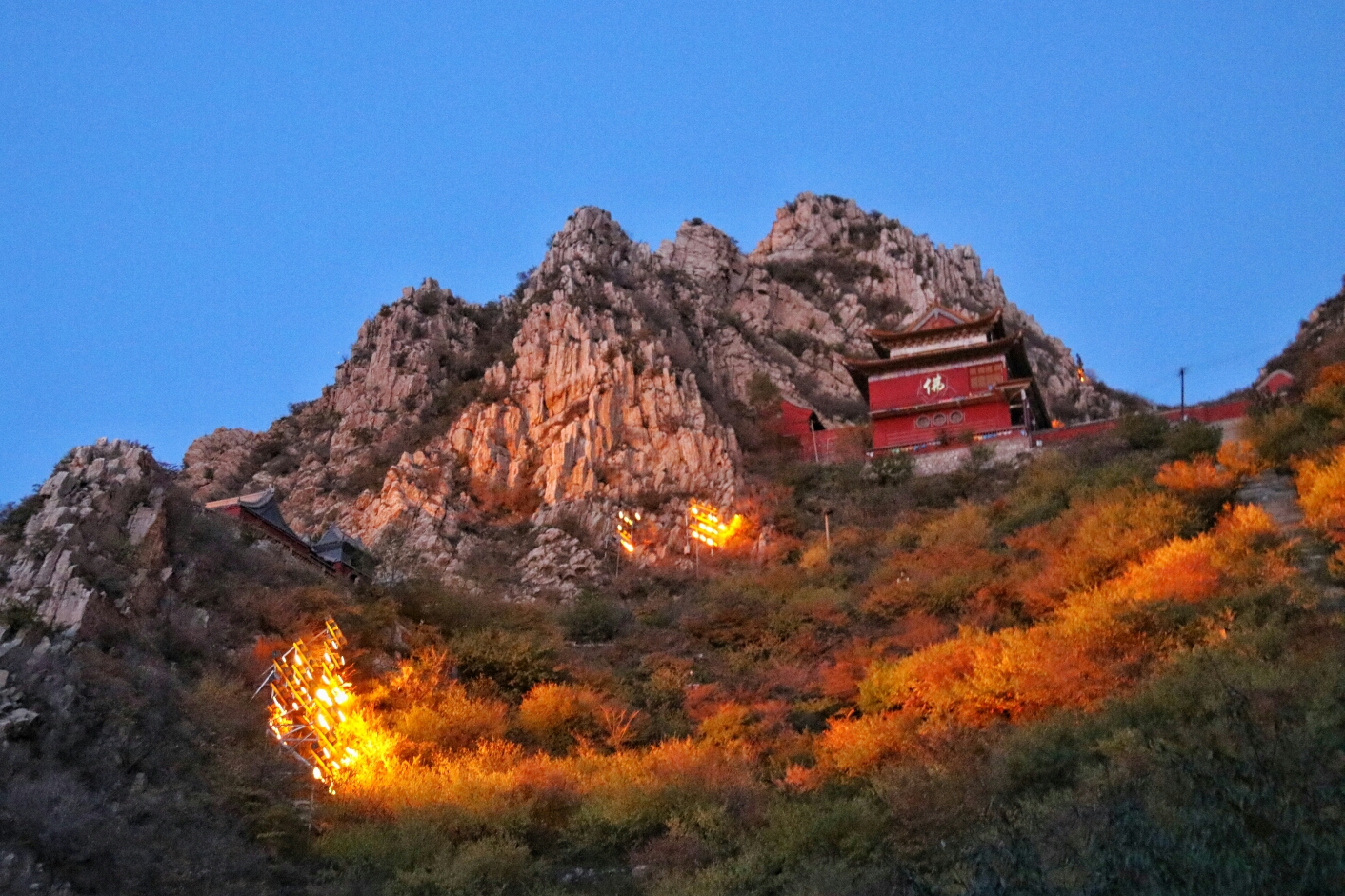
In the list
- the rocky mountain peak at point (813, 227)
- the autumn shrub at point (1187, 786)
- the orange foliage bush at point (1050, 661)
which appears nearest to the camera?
the autumn shrub at point (1187, 786)

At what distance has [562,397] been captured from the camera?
4669 cm

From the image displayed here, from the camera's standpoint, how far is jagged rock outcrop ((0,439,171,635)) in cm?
2050

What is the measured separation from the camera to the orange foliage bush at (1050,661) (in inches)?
→ 817

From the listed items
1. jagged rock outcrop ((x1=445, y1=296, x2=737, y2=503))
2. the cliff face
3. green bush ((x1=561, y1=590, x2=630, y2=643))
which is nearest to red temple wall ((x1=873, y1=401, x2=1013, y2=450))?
the cliff face

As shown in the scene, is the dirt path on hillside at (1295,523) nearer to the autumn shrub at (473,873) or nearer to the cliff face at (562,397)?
the autumn shrub at (473,873)

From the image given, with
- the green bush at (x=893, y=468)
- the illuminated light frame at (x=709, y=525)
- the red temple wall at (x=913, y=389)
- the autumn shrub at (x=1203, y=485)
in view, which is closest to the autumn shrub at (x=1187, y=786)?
the autumn shrub at (x=1203, y=485)

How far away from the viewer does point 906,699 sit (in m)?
22.7

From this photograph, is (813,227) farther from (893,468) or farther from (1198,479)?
(1198,479)

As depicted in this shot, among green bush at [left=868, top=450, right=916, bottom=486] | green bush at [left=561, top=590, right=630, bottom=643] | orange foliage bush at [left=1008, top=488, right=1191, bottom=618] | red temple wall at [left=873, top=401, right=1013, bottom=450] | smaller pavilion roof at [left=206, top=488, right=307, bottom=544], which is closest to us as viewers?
orange foliage bush at [left=1008, top=488, right=1191, bottom=618]

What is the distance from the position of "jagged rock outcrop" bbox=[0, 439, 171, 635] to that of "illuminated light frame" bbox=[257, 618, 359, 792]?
3189 mm

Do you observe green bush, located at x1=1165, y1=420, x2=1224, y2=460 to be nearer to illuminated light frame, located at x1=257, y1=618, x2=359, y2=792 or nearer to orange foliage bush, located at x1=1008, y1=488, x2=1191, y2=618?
orange foliage bush, located at x1=1008, y1=488, x2=1191, y2=618

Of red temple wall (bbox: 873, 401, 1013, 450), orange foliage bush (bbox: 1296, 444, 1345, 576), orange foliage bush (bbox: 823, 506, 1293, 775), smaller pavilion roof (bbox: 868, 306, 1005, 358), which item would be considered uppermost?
smaller pavilion roof (bbox: 868, 306, 1005, 358)

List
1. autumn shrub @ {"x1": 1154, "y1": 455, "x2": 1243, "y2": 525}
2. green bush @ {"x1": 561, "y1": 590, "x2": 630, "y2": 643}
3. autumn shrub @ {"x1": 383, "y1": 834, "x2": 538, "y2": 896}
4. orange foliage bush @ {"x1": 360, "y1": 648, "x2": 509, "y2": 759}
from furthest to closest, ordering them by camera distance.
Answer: green bush @ {"x1": 561, "y1": 590, "x2": 630, "y2": 643} < autumn shrub @ {"x1": 1154, "y1": 455, "x2": 1243, "y2": 525} < orange foliage bush @ {"x1": 360, "y1": 648, "x2": 509, "y2": 759} < autumn shrub @ {"x1": 383, "y1": 834, "x2": 538, "y2": 896}

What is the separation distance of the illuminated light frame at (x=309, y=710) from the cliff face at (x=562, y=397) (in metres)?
11.9
